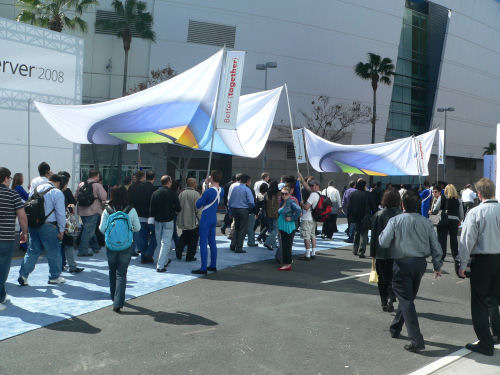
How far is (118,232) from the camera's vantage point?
248 inches

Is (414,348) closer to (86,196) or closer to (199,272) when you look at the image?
(199,272)

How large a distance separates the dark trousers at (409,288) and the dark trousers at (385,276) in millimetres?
1209

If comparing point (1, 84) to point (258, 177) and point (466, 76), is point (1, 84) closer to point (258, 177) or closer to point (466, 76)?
point (258, 177)

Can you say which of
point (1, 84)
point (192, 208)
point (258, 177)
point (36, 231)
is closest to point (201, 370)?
point (36, 231)

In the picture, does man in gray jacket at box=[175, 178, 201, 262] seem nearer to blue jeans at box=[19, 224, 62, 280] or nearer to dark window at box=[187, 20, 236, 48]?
blue jeans at box=[19, 224, 62, 280]

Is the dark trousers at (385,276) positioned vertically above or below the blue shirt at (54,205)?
below

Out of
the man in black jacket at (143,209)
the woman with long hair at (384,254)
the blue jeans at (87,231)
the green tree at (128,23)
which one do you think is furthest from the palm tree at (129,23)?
the woman with long hair at (384,254)

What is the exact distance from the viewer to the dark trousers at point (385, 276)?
645cm

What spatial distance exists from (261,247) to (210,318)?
6136 mm

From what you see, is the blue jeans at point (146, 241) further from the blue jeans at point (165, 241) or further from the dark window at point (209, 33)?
the dark window at point (209, 33)

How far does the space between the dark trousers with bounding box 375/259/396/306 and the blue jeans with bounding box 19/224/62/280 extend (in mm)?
4901

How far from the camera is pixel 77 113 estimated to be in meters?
8.98

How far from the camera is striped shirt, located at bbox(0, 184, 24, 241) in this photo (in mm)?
5992

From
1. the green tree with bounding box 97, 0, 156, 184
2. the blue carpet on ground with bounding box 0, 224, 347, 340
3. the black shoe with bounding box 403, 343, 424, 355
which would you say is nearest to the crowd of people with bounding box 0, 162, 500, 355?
the black shoe with bounding box 403, 343, 424, 355
